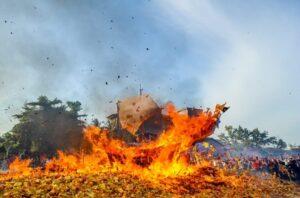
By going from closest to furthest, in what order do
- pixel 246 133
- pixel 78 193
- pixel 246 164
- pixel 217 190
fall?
pixel 78 193 → pixel 217 190 → pixel 246 164 → pixel 246 133

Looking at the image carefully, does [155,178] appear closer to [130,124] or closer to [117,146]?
[117,146]

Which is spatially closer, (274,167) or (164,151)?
(164,151)

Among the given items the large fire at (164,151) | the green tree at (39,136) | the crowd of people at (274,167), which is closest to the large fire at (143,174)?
the large fire at (164,151)

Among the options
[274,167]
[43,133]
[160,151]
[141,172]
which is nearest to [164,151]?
[160,151]

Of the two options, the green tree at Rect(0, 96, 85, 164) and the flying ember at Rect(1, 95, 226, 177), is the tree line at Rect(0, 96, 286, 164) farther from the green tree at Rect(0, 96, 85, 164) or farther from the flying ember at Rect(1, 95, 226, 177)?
the flying ember at Rect(1, 95, 226, 177)

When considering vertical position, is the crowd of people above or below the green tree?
below

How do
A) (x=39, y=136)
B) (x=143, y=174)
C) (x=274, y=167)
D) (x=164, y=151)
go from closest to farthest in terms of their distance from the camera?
(x=143, y=174) < (x=164, y=151) < (x=274, y=167) < (x=39, y=136)

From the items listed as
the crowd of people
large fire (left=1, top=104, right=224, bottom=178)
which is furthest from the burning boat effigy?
the crowd of people

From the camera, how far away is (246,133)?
221ft

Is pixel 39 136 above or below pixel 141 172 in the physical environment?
above

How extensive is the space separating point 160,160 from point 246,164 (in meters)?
16.0

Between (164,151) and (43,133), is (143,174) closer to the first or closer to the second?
(164,151)

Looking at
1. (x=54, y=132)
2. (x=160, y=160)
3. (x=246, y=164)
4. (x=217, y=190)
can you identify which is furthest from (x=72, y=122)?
(x=217, y=190)

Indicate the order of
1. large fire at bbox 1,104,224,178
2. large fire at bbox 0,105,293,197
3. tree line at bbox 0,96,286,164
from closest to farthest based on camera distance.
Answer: large fire at bbox 0,105,293,197
large fire at bbox 1,104,224,178
tree line at bbox 0,96,286,164
